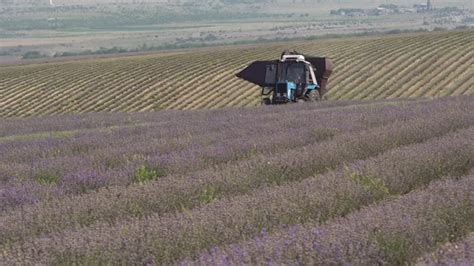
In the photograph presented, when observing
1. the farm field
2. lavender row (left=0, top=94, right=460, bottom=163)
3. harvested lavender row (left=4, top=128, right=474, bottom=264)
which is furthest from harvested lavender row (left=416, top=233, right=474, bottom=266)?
the farm field

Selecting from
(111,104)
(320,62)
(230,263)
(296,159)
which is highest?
(230,263)

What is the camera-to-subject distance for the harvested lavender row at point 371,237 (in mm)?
3773

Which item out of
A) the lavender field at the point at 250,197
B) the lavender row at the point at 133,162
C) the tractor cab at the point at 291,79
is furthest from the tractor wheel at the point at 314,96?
the lavender row at the point at 133,162

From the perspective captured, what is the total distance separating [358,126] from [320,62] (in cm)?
1409

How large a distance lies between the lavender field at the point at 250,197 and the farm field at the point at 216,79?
1959 centimetres

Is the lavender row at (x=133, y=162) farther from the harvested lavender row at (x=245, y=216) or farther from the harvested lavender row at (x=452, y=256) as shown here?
the harvested lavender row at (x=452, y=256)

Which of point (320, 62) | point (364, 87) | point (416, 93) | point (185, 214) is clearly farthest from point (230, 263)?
point (364, 87)

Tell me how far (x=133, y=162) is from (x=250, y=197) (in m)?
2.49

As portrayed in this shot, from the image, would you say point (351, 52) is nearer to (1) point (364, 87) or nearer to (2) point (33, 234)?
(1) point (364, 87)

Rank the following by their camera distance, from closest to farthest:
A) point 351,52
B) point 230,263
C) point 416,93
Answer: point 230,263
point 416,93
point 351,52

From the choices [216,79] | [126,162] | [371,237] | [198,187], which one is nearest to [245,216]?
[371,237]

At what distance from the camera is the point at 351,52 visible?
136ft

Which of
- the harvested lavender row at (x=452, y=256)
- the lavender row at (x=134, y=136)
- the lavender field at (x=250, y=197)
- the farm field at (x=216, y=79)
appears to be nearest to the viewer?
the harvested lavender row at (x=452, y=256)

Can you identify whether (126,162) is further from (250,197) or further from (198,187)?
(250,197)
